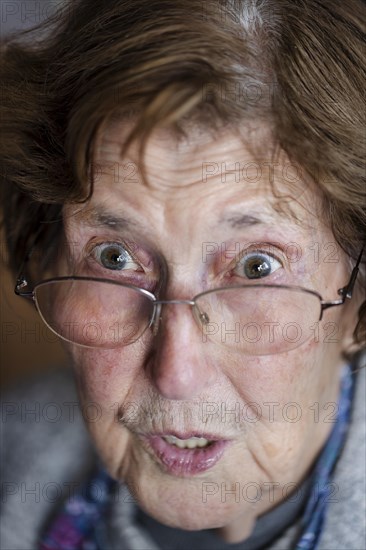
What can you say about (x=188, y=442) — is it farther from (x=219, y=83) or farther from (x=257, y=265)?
(x=219, y=83)

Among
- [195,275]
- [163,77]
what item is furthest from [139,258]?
[163,77]

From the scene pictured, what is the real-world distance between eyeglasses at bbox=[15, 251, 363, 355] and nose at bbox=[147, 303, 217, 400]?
1 cm

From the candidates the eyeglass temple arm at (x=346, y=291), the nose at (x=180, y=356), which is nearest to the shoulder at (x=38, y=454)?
the nose at (x=180, y=356)

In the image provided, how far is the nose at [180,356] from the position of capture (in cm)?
121

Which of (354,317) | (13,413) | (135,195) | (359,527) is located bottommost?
(13,413)

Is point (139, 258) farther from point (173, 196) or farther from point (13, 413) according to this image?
point (13, 413)

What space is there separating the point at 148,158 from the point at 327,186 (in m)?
0.28

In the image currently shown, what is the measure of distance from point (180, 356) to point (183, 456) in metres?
0.23

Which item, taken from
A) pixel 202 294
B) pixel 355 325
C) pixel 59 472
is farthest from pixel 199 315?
pixel 59 472

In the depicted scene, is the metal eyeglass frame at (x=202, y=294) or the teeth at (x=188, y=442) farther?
the teeth at (x=188, y=442)

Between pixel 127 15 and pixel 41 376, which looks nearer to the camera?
pixel 127 15

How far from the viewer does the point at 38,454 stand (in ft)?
5.93

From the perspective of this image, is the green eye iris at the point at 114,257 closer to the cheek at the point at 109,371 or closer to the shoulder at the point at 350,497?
the cheek at the point at 109,371

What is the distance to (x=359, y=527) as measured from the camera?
4.65 ft
